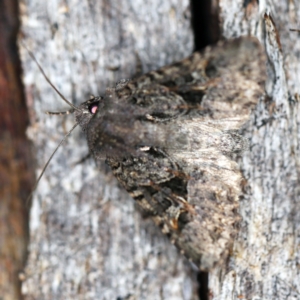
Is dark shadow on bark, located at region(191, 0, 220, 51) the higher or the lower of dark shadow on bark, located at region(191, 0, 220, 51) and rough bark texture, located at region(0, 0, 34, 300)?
the higher

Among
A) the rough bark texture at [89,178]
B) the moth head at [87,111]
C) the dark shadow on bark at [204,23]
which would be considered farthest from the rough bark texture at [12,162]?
the dark shadow on bark at [204,23]

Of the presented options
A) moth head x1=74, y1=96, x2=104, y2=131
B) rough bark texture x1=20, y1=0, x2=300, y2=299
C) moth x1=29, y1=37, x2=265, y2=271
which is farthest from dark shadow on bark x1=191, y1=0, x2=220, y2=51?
moth head x1=74, y1=96, x2=104, y2=131

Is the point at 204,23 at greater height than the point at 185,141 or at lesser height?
greater

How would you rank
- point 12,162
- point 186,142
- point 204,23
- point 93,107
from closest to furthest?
point 186,142
point 93,107
point 204,23
point 12,162

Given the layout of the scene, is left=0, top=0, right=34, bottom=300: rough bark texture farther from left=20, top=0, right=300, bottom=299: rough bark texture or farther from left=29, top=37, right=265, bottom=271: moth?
left=29, top=37, right=265, bottom=271: moth

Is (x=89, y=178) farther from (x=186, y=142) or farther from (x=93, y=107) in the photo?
(x=186, y=142)

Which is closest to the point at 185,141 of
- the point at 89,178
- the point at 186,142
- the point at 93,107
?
the point at 186,142
